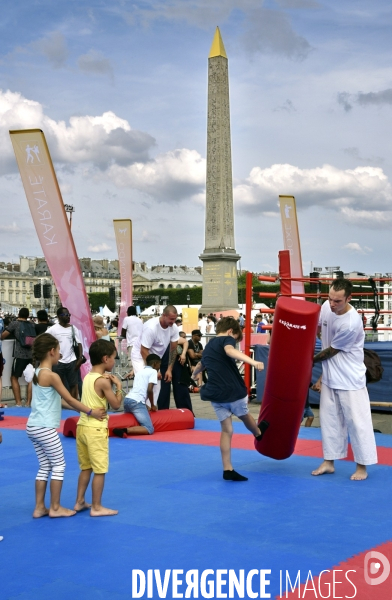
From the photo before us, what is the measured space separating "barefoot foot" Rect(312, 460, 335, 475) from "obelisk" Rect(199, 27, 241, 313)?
83.5ft

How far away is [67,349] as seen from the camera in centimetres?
1193

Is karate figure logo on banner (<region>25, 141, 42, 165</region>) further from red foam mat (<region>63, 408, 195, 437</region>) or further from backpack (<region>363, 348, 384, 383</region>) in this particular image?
backpack (<region>363, 348, 384, 383</region>)

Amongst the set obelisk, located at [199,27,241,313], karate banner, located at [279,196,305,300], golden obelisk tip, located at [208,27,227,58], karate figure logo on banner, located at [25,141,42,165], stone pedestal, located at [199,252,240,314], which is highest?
golden obelisk tip, located at [208,27,227,58]

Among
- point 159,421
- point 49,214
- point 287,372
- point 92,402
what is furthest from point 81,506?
point 49,214

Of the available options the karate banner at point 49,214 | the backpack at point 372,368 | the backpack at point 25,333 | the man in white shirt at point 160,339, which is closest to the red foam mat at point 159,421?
the man in white shirt at point 160,339

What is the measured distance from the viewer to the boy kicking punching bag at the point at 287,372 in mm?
7059

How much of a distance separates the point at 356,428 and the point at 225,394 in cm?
129

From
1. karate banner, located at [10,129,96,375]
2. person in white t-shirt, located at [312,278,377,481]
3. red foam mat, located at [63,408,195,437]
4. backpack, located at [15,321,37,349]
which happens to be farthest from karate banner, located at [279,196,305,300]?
person in white t-shirt, located at [312,278,377,481]

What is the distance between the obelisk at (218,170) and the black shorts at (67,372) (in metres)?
21.1

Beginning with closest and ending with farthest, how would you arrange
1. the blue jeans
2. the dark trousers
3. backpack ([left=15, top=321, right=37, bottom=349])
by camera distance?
1. the blue jeans
2. the dark trousers
3. backpack ([left=15, top=321, right=37, bottom=349])

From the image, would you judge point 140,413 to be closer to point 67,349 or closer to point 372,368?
point 67,349

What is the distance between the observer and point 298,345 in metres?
7.11

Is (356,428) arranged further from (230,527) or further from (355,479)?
(230,527)

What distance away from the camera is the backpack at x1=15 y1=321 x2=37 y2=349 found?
13.1 meters
